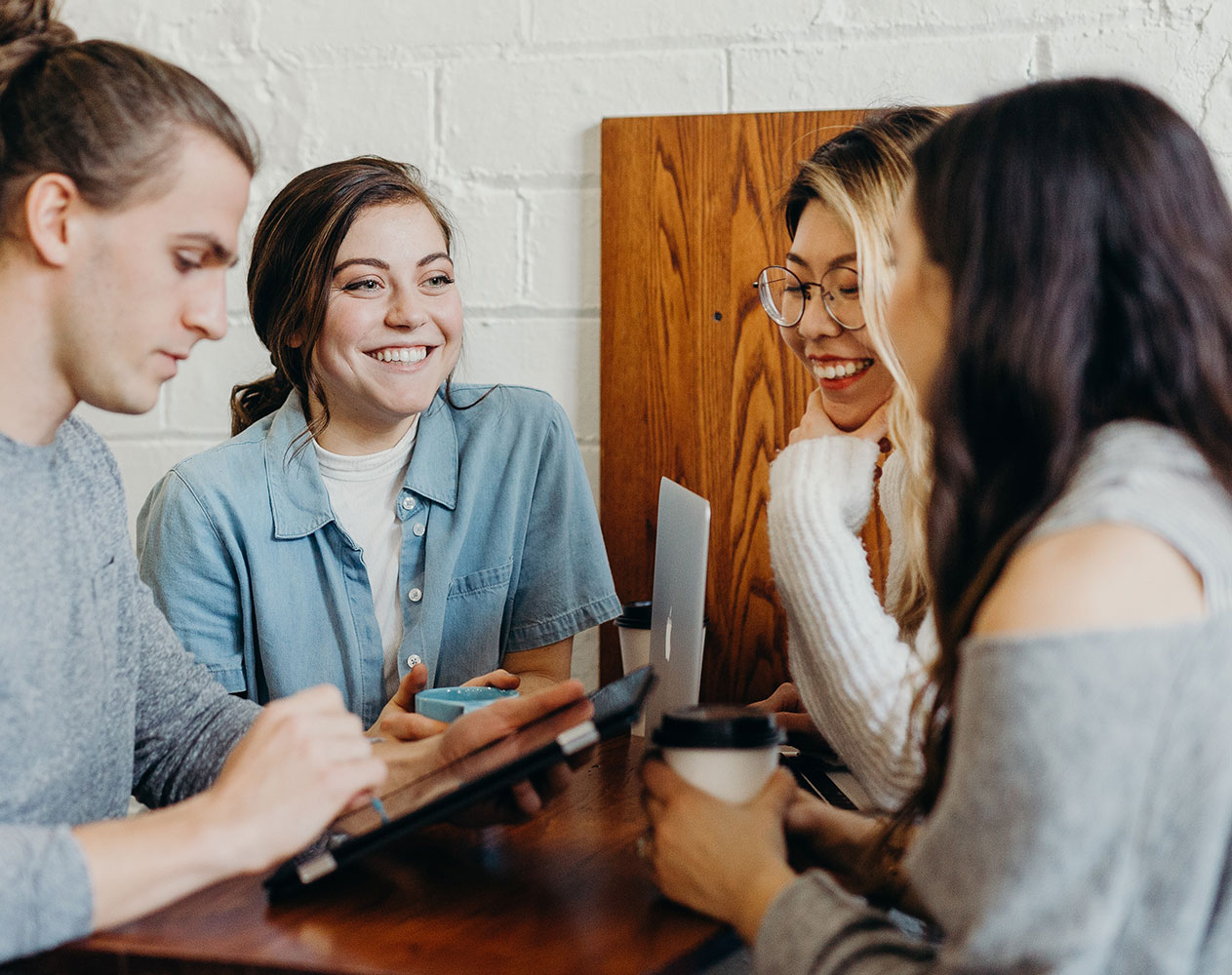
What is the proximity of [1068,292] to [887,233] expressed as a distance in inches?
26.3

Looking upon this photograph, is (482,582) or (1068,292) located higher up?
(1068,292)

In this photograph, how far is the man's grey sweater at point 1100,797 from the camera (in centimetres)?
52

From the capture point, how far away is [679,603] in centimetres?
102

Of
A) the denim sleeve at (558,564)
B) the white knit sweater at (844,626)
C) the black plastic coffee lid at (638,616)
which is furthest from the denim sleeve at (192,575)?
the white knit sweater at (844,626)

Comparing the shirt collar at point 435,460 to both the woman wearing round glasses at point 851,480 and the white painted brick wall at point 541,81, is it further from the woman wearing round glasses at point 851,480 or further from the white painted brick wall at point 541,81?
the woman wearing round glasses at point 851,480

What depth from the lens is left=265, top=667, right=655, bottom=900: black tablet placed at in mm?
679

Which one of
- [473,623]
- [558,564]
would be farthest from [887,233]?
[473,623]

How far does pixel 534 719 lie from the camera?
89 centimetres

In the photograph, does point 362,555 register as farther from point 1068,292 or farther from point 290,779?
point 1068,292

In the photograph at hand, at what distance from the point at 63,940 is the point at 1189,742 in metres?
0.61

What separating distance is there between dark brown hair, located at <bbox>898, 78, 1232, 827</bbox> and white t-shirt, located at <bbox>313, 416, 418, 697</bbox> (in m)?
0.94

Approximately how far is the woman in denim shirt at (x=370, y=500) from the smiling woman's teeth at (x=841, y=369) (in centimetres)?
37

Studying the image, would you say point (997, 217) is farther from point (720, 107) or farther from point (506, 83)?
point (506, 83)

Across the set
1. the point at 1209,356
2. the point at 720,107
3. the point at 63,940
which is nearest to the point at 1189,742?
the point at 1209,356
